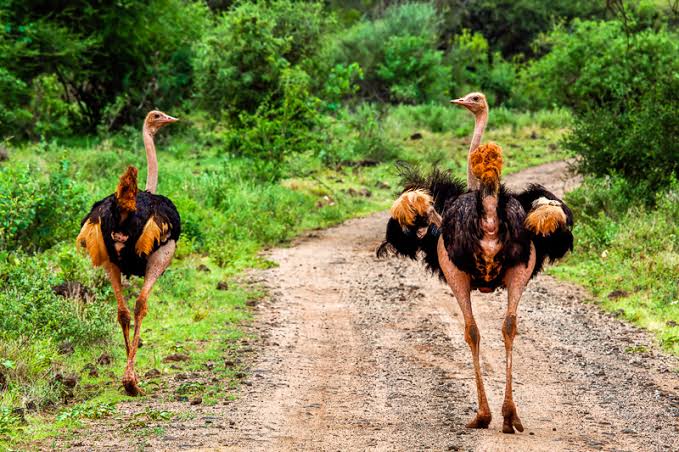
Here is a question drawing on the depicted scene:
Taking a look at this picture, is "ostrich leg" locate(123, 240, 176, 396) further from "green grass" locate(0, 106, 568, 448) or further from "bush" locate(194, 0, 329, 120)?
"bush" locate(194, 0, 329, 120)

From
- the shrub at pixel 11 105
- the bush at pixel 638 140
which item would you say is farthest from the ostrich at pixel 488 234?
the shrub at pixel 11 105

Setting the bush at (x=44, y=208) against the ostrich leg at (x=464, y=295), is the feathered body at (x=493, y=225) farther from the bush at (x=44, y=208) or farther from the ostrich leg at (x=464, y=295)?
the bush at (x=44, y=208)

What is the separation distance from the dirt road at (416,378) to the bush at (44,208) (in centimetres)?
247

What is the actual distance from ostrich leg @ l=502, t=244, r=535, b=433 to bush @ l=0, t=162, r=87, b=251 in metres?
5.78

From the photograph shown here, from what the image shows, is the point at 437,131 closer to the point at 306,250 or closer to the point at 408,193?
the point at 306,250

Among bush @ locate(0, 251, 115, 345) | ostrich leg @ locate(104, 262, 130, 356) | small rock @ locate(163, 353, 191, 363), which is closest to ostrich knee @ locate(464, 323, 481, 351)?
ostrich leg @ locate(104, 262, 130, 356)

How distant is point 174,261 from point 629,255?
577 cm

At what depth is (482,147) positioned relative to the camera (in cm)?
680

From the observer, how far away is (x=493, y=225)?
22.3ft

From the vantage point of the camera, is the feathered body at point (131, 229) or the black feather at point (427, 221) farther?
the feathered body at point (131, 229)

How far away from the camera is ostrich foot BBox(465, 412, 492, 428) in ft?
22.4

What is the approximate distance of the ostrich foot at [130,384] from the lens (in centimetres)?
777

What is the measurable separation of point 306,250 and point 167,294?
12.7 feet

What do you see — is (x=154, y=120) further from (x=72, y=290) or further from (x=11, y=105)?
(x=11, y=105)
